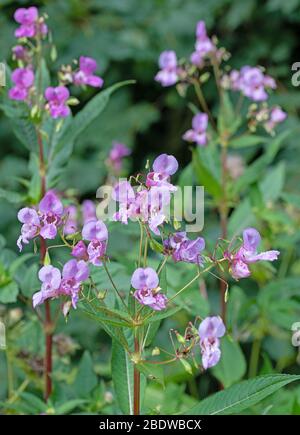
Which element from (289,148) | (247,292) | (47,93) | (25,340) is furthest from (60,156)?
(289,148)

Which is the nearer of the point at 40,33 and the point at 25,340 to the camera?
the point at 40,33

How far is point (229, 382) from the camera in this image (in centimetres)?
155

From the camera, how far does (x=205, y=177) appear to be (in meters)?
1.63

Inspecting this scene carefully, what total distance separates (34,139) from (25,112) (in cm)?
5

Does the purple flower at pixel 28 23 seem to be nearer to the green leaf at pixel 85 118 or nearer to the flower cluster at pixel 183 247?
the green leaf at pixel 85 118

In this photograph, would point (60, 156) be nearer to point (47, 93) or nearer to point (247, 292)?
point (47, 93)

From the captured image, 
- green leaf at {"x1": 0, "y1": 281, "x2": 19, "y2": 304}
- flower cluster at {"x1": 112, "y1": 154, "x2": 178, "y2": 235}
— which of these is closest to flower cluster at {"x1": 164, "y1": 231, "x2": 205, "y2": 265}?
flower cluster at {"x1": 112, "y1": 154, "x2": 178, "y2": 235}

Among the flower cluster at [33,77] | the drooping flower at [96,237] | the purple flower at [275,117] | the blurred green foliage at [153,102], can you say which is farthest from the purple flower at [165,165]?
the blurred green foliage at [153,102]

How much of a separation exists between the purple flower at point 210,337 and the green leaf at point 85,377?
49 cm

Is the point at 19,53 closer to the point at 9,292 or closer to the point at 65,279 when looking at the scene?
the point at 9,292

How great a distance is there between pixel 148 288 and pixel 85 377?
53 centimetres

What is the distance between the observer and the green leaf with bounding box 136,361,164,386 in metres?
1.03

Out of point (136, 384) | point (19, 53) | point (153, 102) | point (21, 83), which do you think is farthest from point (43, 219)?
point (153, 102)
